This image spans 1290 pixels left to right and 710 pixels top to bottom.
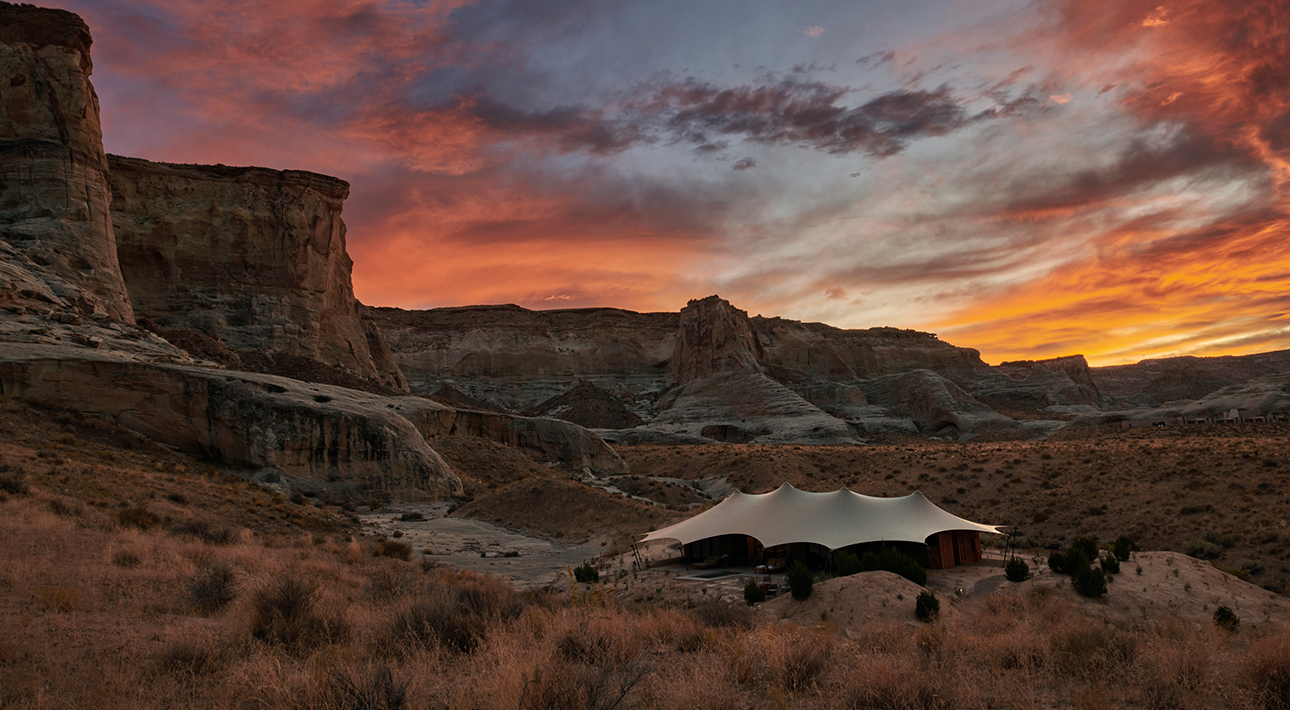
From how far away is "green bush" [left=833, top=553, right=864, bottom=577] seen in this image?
1678cm

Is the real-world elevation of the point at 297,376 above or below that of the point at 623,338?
below

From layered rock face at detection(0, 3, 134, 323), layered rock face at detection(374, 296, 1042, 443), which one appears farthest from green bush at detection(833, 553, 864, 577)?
layered rock face at detection(374, 296, 1042, 443)

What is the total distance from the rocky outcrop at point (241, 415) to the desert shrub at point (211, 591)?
1779cm

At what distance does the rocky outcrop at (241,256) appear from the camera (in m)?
49.2

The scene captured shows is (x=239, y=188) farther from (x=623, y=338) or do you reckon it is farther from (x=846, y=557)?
(x=623, y=338)

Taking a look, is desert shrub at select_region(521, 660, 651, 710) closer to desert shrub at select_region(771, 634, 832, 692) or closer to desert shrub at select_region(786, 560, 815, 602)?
desert shrub at select_region(771, 634, 832, 692)

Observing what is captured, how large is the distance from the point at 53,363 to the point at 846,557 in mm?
26521

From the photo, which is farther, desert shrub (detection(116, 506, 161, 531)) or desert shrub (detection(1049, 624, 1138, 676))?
desert shrub (detection(116, 506, 161, 531))

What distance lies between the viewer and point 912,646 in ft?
28.7

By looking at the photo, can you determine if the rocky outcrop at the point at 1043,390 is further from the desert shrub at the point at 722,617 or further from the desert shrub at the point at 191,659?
the desert shrub at the point at 191,659

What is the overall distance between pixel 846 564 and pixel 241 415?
2290 centimetres

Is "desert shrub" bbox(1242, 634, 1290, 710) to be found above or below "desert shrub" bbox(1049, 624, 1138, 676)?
above

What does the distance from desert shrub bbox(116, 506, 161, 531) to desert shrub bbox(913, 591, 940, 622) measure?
15.5 metres

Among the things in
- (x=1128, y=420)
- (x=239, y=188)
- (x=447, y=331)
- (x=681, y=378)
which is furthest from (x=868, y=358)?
(x=239, y=188)
